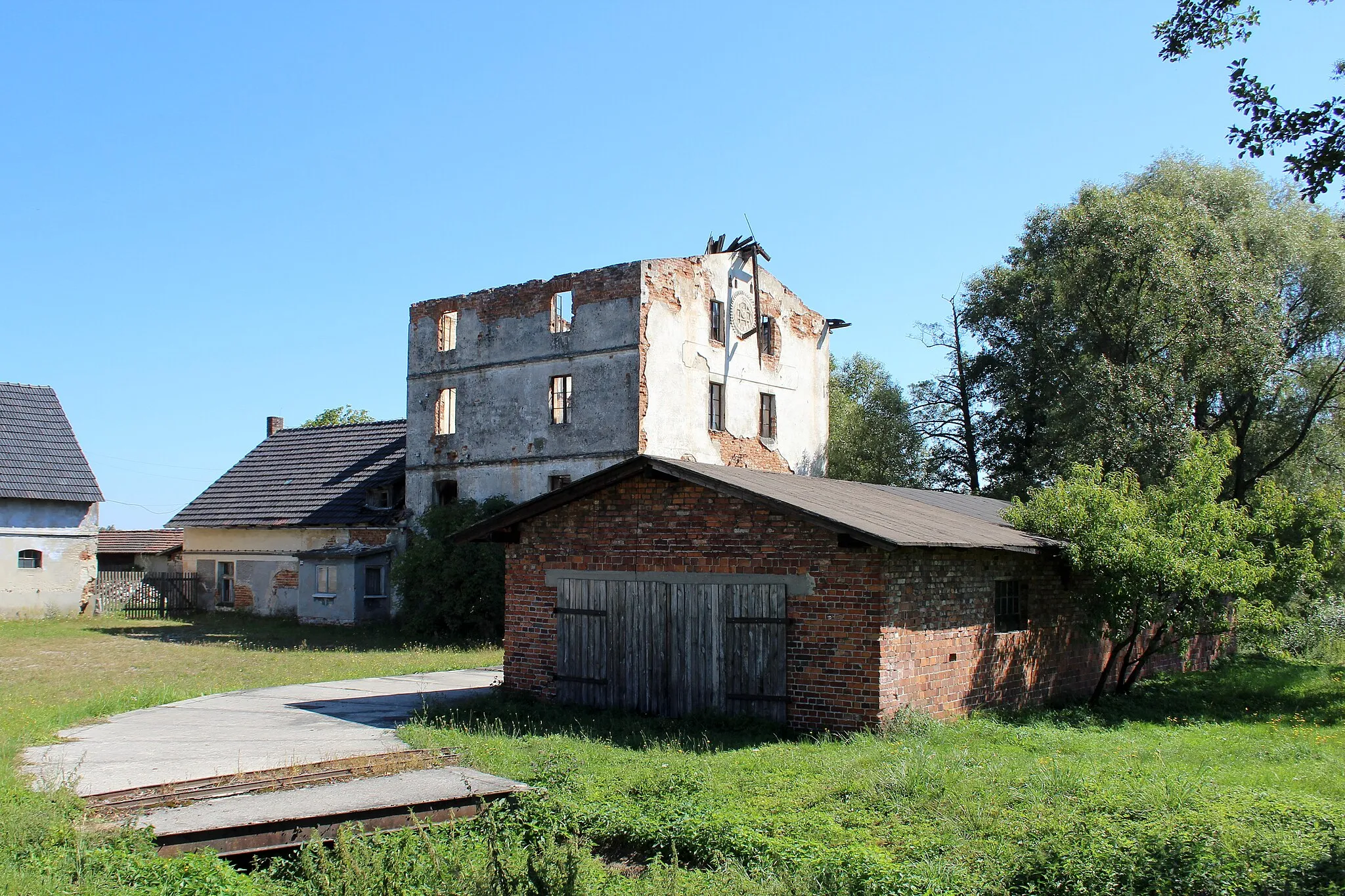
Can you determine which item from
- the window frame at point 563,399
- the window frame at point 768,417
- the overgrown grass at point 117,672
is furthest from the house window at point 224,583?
the window frame at point 768,417

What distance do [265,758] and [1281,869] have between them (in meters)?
9.25

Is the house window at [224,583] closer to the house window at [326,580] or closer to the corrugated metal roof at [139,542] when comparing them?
the house window at [326,580]

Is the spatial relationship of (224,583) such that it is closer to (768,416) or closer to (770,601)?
(768,416)

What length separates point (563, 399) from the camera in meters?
29.0

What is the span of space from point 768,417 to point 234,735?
2095 cm

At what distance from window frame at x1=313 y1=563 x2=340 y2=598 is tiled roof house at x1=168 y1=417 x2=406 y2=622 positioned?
3 centimetres

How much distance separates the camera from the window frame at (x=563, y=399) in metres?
28.6

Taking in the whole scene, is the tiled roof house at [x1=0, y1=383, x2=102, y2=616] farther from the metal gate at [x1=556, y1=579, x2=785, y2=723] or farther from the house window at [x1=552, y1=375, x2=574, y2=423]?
the metal gate at [x1=556, y1=579, x2=785, y2=723]

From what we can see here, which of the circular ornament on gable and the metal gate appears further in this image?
the circular ornament on gable

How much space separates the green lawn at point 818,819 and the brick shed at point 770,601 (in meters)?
0.59

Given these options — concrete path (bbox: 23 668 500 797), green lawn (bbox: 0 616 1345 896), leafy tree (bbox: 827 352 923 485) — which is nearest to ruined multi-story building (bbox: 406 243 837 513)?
leafy tree (bbox: 827 352 923 485)

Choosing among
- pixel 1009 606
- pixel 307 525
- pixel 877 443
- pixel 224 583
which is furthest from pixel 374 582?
pixel 1009 606

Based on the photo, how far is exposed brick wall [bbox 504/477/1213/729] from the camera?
1215 centimetres

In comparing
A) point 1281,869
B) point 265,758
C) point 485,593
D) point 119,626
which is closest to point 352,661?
point 485,593
